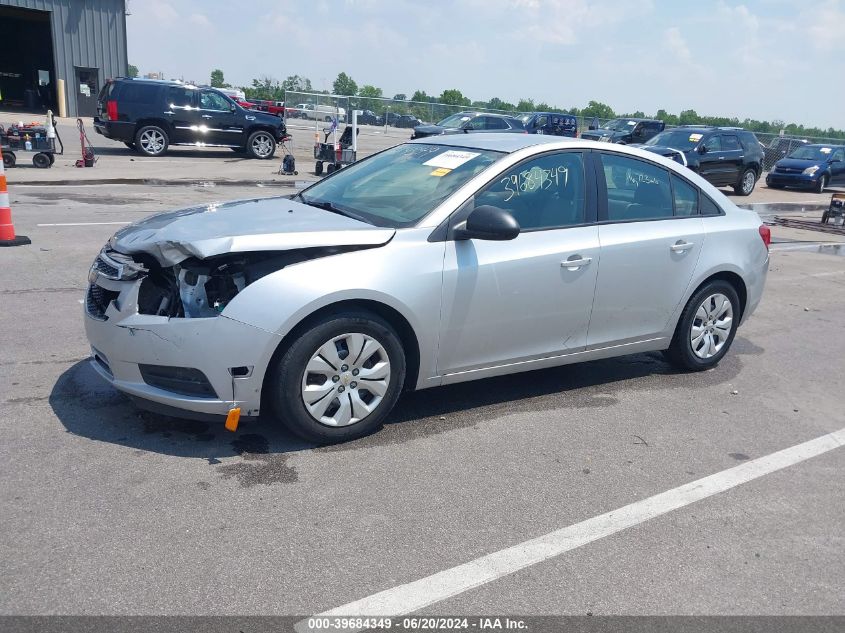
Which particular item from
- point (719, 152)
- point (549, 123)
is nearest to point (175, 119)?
point (719, 152)

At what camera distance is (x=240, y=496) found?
3.70 m

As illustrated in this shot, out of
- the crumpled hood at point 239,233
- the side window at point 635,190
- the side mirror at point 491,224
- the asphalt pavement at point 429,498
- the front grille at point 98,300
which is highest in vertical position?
the side window at point 635,190

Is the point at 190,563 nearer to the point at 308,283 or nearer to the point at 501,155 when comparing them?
the point at 308,283

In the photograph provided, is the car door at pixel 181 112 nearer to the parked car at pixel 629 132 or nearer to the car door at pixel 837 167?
the parked car at pixel 629 132

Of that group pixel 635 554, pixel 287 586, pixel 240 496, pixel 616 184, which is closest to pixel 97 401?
pixel 240 496

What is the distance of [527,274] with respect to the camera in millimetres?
4719

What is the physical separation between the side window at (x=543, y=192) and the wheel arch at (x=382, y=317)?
0.89 metres

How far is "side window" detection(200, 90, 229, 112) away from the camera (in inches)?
851

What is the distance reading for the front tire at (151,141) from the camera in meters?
21.1

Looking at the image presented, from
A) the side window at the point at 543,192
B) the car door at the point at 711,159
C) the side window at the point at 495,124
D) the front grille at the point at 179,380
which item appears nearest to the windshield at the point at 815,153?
the car door at the point at 711,159

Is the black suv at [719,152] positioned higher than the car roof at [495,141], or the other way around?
the car roof at [495,141]

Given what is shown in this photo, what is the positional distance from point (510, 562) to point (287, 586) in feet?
A: 3.11

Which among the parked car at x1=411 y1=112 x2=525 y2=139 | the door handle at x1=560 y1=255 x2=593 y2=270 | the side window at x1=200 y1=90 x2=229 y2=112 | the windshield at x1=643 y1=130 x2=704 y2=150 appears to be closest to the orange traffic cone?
the door handle at x1=560 y1=255 x2=593 y2=270

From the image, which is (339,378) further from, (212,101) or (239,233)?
(212,101)
